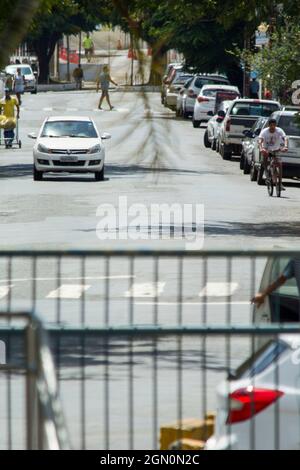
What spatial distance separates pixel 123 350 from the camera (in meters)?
7.58

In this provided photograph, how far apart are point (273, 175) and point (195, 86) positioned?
114 feet

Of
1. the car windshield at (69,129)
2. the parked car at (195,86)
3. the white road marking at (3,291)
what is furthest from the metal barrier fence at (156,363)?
the parked car at (195,86)

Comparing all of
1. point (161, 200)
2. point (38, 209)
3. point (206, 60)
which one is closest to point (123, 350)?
point (38, 209)

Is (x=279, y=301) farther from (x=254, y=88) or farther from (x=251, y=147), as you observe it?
(x=254, y=88)

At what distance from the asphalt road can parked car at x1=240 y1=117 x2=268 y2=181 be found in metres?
0.35

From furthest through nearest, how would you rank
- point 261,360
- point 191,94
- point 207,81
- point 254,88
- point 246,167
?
1. point 254,88
2. point 207,81
3. point 191,94
4. point 246,167
5. point 261,360

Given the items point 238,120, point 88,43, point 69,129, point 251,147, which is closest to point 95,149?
point 69,129

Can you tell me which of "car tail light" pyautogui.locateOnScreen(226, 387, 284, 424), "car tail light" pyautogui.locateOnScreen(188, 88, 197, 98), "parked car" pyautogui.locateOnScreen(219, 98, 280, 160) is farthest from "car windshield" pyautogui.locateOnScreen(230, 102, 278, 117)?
"car tail light" pyautogui.locateOnScreen(226, 387, 284, 424)

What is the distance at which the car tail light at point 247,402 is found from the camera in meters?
6.93

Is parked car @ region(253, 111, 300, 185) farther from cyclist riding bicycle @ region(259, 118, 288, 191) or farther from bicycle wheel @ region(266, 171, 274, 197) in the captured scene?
bicycle wheel @ region(266, 171, 274, 197)

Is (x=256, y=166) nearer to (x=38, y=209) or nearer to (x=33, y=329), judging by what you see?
(x=38, y=209)

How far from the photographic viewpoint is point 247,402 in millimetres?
6949

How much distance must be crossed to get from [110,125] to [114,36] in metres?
0.49

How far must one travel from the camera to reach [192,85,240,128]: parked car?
6025 cm
